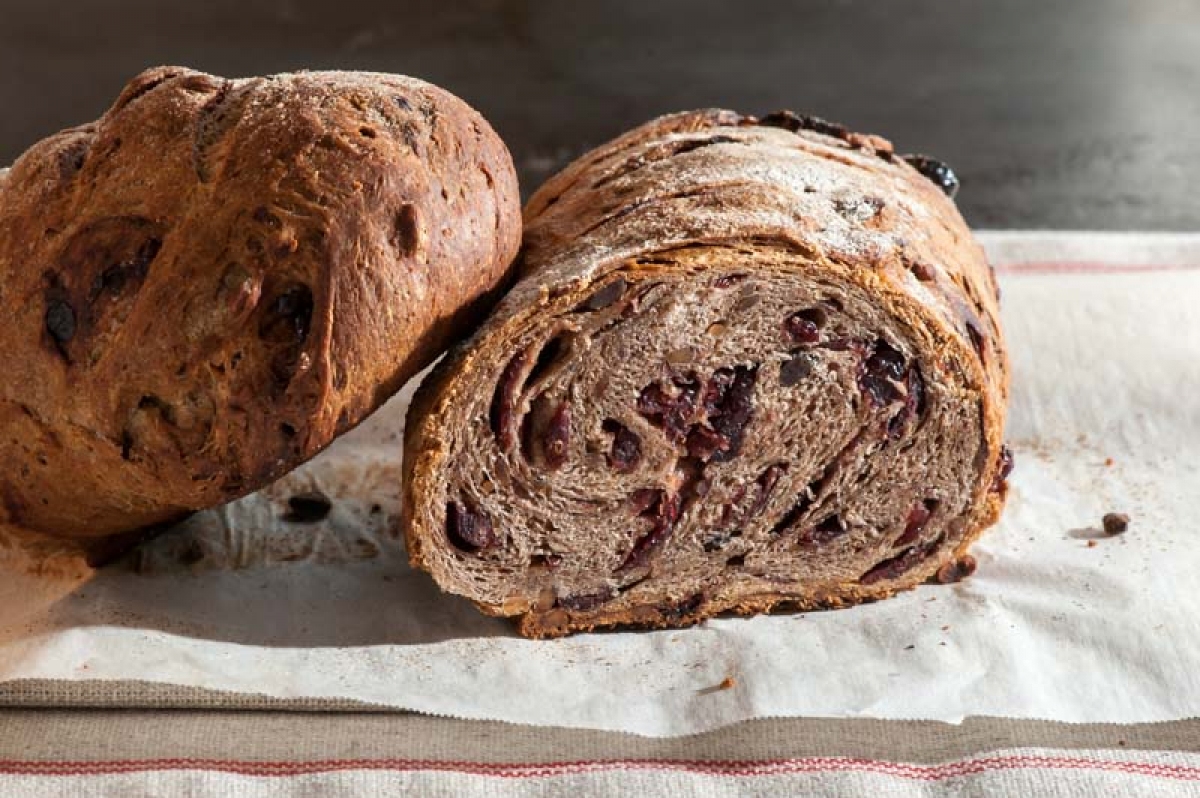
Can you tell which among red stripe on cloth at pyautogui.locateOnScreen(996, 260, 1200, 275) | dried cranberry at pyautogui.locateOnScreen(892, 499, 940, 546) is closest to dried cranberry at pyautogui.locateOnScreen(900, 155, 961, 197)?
dried cranberry at pyautogui.locateOnScreen(892, 499, 940, 546)

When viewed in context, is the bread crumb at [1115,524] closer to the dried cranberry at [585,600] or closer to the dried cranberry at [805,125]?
the dried cranberry at [805,125]

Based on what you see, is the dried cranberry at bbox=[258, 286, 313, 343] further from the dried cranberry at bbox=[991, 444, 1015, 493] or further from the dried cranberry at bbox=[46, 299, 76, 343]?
the dried cranberry at bbox=[991, 444, 1015, 493]

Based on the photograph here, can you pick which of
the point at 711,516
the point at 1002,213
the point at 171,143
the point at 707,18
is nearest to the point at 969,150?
the point at 1002,213

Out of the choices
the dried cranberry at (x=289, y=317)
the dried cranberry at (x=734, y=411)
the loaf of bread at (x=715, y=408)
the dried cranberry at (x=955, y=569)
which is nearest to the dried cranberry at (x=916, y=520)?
the loaf of bread at (x=715, y=408)

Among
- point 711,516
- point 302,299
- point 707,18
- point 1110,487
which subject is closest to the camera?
point 302,299

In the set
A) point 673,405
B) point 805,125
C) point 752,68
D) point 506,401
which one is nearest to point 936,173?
point 805,125

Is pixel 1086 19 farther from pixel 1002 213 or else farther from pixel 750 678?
pixel 750 678
